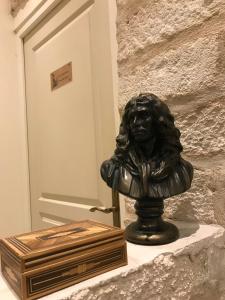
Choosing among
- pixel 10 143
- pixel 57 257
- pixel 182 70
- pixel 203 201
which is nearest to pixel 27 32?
pixel 10 143

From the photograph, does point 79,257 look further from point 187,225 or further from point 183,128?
point 183,128

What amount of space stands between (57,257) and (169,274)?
0.94 ft

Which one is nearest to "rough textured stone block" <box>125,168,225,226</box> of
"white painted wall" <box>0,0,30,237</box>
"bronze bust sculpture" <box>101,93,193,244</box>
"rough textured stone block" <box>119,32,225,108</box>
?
"bronze bust sculpture" <box>101,93,193,244</box>

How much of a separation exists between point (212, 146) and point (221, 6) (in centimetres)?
38

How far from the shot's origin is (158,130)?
0.75m

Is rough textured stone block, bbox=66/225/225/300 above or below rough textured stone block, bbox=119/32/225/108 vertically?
below

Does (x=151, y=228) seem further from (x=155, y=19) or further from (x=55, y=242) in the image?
(x=155, y=19)

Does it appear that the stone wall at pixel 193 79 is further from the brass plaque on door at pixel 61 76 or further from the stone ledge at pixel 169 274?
the brass plaque on door at pixel 61 76

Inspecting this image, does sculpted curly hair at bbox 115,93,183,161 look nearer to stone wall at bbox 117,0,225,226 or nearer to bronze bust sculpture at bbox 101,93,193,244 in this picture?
bronze bust sculpture at bbox 101,93,193,244

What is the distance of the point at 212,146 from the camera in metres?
0.85

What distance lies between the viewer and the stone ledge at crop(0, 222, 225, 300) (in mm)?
552

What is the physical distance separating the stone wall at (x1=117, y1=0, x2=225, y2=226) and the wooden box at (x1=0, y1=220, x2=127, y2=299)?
35 centimetres

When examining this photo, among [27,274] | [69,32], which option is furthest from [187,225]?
[69,32]

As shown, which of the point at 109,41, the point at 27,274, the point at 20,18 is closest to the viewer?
the point at 27,274
